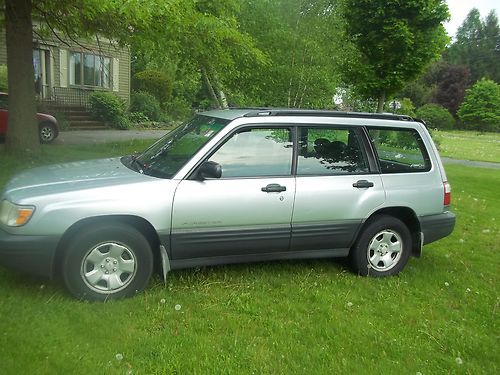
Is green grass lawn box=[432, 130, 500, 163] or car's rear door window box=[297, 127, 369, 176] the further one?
green grass lawn box=[432, 130, 500, 163]

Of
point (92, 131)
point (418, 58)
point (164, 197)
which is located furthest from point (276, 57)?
point (92, 131)

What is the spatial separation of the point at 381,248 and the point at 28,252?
330 centimetres

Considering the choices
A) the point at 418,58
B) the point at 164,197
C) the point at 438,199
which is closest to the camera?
the point at 164,197

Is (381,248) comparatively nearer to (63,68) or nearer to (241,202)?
(241,202)

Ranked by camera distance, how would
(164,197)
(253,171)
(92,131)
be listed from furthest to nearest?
(92,131), (253,171), (164,197)

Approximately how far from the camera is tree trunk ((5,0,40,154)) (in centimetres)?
982

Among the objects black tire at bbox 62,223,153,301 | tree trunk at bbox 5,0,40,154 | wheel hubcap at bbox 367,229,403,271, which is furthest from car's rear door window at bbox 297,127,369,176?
tree trunk at bbox 5,0,40,154

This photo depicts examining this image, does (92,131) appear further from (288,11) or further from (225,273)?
(225,273)

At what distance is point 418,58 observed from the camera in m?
11.7

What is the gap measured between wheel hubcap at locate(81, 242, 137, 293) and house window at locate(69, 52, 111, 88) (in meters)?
19.3

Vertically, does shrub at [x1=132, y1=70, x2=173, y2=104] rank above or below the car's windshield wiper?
above

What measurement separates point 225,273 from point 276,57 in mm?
7914

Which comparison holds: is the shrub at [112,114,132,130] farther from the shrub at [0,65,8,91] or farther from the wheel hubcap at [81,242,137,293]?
the wheel hubcap at [81,242,137,293]

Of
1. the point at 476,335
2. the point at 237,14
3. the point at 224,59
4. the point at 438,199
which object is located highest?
the point at 237,14
